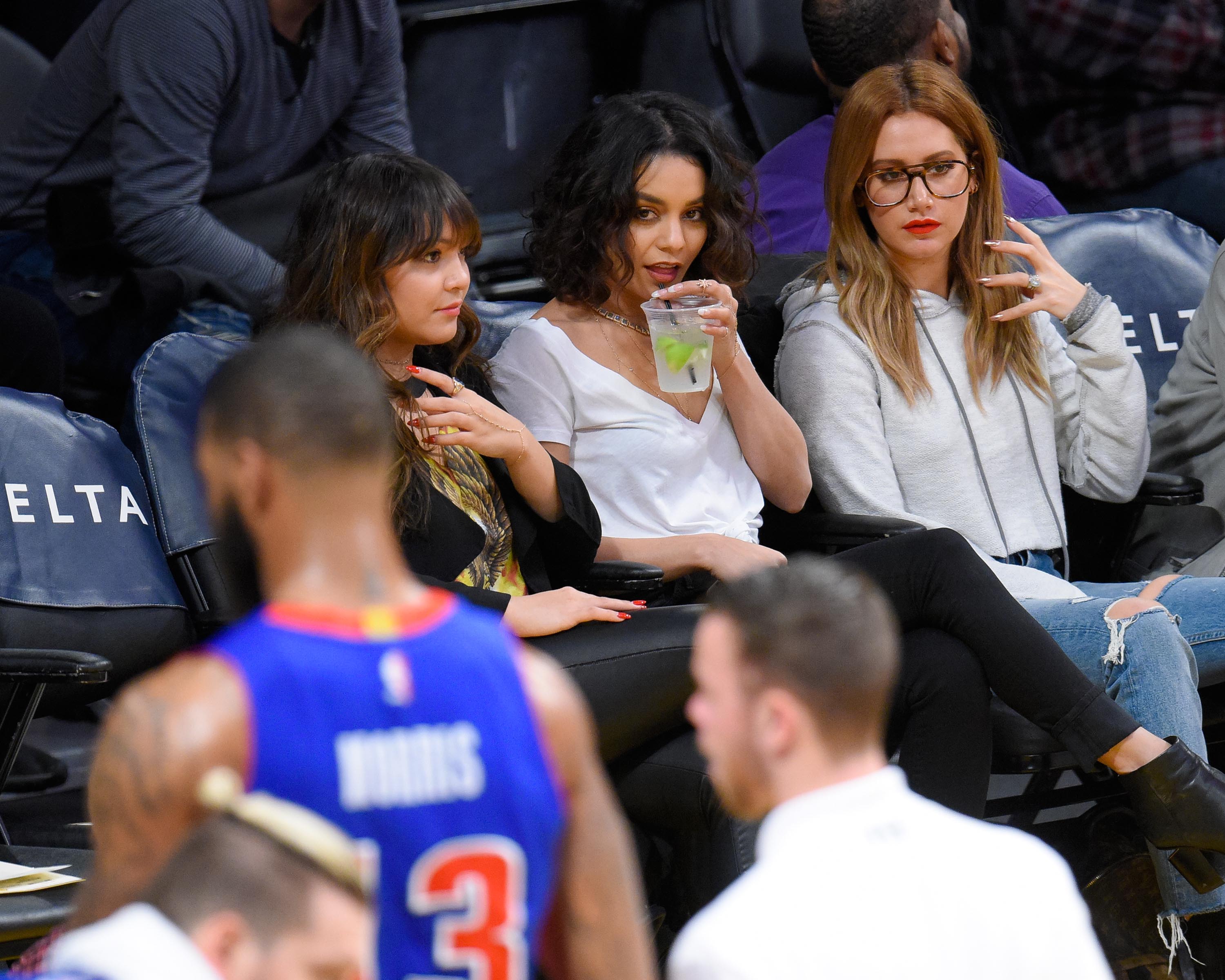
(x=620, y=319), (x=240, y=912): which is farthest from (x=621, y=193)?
(x=240, y=912)

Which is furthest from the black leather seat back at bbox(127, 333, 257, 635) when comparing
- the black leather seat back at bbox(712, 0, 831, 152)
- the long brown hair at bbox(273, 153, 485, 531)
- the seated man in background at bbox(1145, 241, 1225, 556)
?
the black leather seat back at bbox(712, 0, 831, 152)

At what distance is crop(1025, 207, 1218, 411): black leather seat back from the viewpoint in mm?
3365

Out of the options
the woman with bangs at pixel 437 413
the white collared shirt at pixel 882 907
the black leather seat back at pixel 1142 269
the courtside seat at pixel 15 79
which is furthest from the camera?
the courtside seat at pixel 15 79

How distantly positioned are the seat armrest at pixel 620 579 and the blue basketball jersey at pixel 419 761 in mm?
1286

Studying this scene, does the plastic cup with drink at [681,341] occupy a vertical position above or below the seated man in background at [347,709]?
below

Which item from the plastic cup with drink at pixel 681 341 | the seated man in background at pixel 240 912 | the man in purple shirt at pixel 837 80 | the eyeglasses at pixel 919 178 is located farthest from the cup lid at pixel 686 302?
the seated man in background at pixel 240 912

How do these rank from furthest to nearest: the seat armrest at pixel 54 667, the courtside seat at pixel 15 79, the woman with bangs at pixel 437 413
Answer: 1. the courtside seat at pixel 15 79
2. the woman with bangs at pixel 437 413
3. the seat armrest at pixel 54 667

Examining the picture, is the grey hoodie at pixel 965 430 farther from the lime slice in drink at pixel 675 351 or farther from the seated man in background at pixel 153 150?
the seated man in background at pixel 153 150

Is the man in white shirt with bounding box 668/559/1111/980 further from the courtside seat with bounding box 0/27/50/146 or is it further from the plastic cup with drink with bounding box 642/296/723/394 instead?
the courtside seat with bounding box 0/27/50/146

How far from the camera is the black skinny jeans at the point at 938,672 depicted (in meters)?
2.06

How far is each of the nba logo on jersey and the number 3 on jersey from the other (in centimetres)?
10

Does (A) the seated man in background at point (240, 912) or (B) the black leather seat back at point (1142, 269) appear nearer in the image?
(A) the seated man in background at point (240, 912)

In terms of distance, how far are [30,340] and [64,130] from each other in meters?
0.69

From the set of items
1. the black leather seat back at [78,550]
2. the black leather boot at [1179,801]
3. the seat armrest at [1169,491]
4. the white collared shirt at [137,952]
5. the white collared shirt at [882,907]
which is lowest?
the black leather boot at [1179,801]
